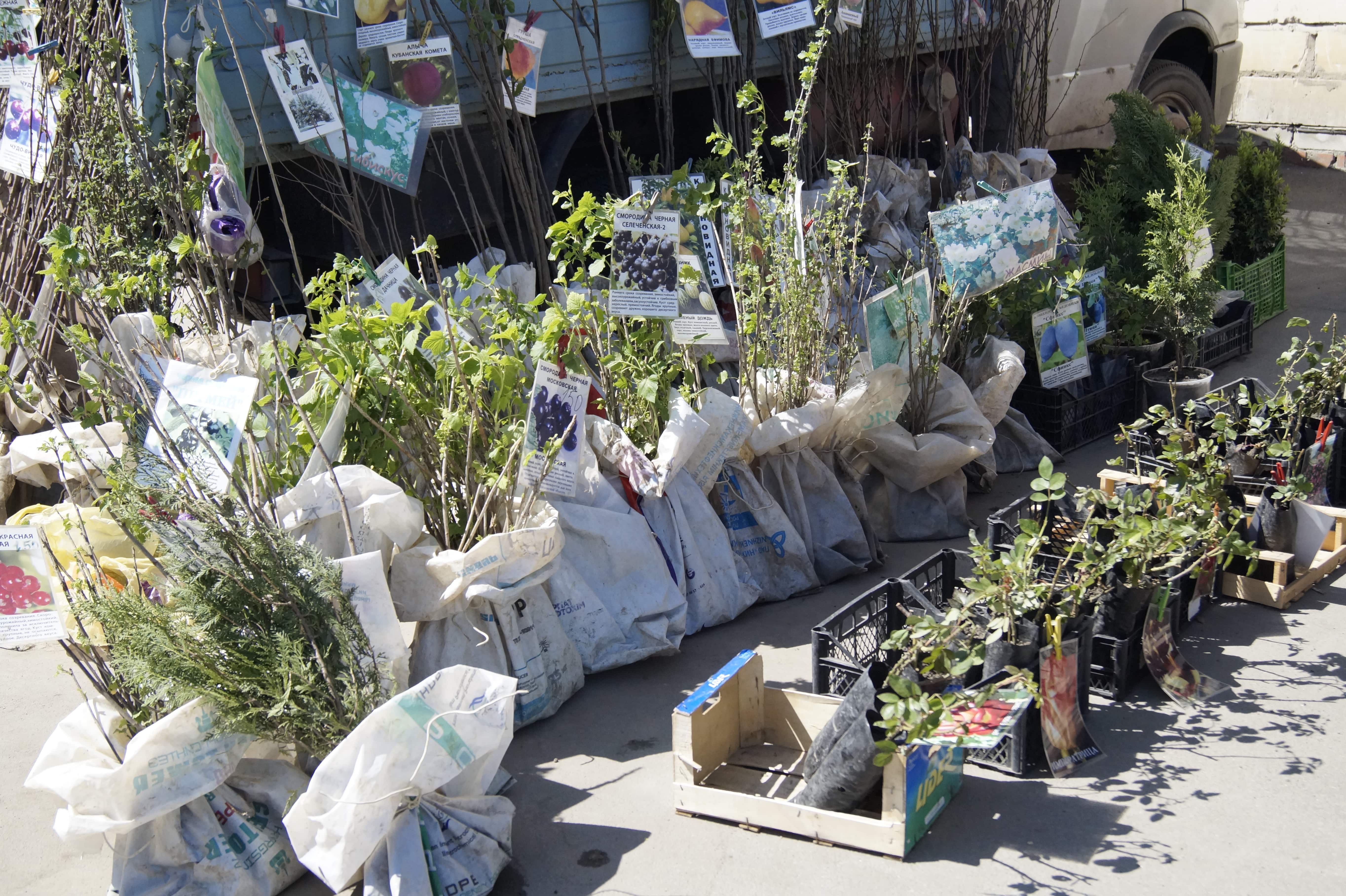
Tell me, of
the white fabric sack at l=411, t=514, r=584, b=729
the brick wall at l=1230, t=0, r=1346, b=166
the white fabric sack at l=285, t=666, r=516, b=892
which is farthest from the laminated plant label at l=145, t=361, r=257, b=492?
the brick wall at l=1230, t=0, r=1346, b=166

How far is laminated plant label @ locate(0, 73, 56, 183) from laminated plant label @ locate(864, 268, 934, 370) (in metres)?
2.67

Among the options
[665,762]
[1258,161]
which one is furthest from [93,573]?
[1258,161]

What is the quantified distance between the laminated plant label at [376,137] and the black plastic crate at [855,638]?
2198mm

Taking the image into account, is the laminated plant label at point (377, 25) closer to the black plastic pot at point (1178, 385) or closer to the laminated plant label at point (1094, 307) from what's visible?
the laminated plant label at point (1094, 307)

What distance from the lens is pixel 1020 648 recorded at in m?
2.69

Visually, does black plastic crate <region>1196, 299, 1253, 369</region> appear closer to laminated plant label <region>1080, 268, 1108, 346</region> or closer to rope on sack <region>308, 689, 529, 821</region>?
laminated plant label <region>1080, 268, 1108, 346</region>

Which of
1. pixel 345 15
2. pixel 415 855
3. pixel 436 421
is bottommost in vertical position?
pixel 415 855

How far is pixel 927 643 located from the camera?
2496mm

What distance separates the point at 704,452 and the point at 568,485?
1.69 feet

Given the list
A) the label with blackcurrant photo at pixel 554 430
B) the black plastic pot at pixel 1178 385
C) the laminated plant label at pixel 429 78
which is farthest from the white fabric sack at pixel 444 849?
the black plastic pot at pixel 1178 385

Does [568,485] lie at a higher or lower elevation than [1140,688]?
higher

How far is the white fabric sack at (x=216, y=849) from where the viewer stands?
2350mm

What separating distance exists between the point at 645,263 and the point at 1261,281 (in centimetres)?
393

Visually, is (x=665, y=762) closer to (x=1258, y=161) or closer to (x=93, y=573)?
(x=93, y=573)
